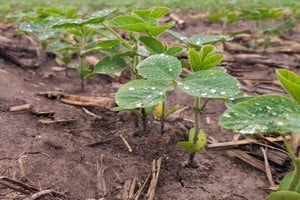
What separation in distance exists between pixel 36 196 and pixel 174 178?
0.35 meters

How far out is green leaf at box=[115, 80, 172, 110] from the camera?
0.90 meters

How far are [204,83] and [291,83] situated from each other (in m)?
0.26

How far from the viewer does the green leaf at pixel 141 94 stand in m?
0.90

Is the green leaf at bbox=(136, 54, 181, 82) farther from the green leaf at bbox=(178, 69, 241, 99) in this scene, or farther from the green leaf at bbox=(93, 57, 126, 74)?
the green leaf at bbox=(93, 57, 126, 74)

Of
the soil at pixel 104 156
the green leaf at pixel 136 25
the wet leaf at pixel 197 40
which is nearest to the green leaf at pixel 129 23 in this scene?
the green leaf at pixel 136 25

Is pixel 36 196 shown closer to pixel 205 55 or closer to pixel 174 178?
pixel 174 178

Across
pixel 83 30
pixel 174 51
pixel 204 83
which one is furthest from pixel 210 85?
pixel 83 30

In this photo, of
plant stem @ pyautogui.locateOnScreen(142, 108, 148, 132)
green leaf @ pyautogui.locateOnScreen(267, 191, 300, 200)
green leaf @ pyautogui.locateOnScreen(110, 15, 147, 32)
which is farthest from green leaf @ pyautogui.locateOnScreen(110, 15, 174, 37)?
green leaf @ pyautogui.locateOnScreen(267, 191, 300, 200)

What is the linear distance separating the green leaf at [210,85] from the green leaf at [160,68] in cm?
3

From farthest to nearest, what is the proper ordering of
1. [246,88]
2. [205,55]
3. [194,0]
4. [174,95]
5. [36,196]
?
[194,0] → [246,88] → [174,95] → [205,55] → [36,196]

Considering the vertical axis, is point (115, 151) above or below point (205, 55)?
below

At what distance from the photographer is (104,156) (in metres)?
1.21

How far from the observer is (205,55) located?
108 centimetres

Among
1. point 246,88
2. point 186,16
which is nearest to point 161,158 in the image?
point 246,88
